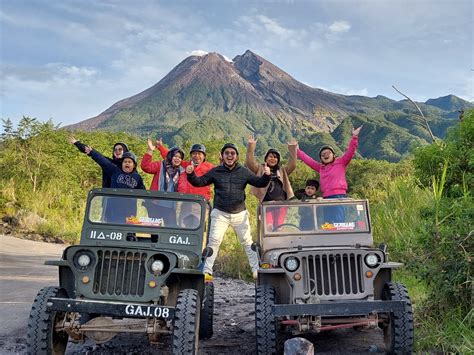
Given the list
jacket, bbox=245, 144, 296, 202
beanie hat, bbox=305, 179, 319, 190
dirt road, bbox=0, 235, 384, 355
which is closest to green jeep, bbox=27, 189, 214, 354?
dirt road, bbox=0, 235, 384, 355

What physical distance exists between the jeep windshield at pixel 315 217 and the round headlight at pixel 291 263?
1054 mm

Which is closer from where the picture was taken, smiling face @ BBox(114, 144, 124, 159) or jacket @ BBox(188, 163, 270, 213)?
jacket @ BBox(188, 163, 270, 213)

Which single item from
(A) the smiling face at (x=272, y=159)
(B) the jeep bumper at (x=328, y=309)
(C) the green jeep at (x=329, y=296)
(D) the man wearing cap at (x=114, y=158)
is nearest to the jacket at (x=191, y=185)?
(D) the man wearing cap at (x=114, y=158)

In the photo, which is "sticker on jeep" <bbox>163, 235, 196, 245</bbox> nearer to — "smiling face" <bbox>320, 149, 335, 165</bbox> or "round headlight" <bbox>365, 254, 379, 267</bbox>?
"round headlight" <bbox>365, 254, 379, 267</bbox>

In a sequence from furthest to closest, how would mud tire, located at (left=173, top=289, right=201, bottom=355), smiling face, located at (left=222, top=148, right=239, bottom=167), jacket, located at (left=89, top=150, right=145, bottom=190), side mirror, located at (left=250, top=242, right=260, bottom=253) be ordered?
jacket, located at (left=89, top=150, right=145, bottom=190)
smiling face, located at (left=222, top=148, right=239, bottom=167)
side mirror, located at (left=250, top=242, right=260, bottom=253)
mud tire, located at (left=173, top=289, right=201, bottom=355)

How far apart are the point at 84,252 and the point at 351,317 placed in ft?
8.62

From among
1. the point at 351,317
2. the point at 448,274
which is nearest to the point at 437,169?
the point at 448,274

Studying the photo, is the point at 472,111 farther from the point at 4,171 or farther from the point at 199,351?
the point at 4,171

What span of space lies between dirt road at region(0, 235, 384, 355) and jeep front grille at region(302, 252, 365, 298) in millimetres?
758

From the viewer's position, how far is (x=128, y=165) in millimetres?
6887

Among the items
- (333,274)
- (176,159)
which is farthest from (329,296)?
(176,159)

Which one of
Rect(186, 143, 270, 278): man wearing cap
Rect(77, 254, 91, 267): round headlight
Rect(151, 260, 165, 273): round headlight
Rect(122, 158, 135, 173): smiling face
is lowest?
Rect(151, 260, 165, 273): round headlight

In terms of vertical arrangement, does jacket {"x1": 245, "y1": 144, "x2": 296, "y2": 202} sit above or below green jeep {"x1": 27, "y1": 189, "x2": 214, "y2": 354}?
above

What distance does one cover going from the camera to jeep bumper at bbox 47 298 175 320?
445cm
